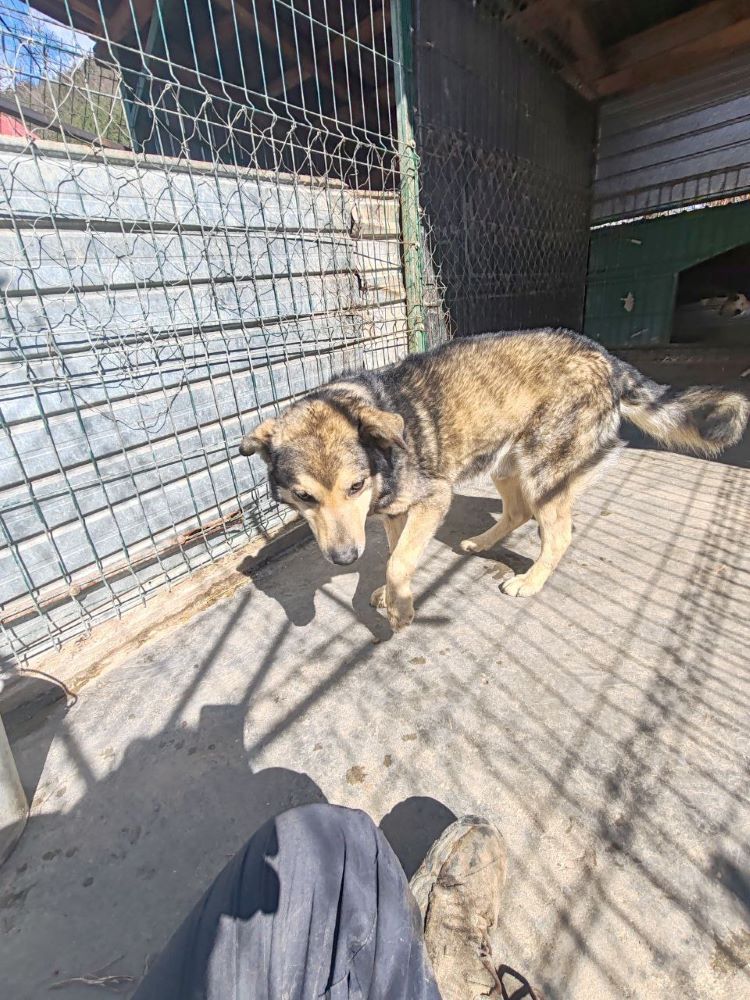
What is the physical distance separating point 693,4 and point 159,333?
850 centimetres

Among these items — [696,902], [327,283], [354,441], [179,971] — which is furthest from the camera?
[327,283]

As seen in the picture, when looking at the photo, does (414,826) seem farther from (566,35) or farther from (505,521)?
(566,35)

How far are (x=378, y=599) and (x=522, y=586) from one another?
33.7 inches

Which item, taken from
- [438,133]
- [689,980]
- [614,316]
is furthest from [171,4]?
[614,316]

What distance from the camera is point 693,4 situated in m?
6.07

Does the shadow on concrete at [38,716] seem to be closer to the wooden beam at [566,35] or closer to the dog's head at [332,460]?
the dog's head at [332,460]

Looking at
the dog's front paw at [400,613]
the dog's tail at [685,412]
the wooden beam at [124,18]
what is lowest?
the dog's front paw at [400,613]

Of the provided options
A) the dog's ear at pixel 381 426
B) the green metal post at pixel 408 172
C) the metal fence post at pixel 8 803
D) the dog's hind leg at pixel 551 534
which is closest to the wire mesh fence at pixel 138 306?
the green metal post at pixel 408 172

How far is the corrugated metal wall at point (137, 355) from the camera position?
2.31 m

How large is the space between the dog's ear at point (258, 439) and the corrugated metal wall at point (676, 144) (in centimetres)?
860

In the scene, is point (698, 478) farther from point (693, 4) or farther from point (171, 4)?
point (693, 4)

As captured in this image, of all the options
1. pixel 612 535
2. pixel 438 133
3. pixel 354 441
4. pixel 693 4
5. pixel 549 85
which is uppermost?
pixel 693 4

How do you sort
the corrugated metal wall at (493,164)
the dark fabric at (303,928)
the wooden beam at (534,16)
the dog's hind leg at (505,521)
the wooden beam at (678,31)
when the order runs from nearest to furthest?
1. the dark fabric at (303,928)
2. the dog's hind leg at (505,521)
3. the corrugated metal wall at (493,164)
4. the wooden beam at (534,16)
5. the wooden beam at (678,31)

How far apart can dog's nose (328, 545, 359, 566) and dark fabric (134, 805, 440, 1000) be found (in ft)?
3.54
